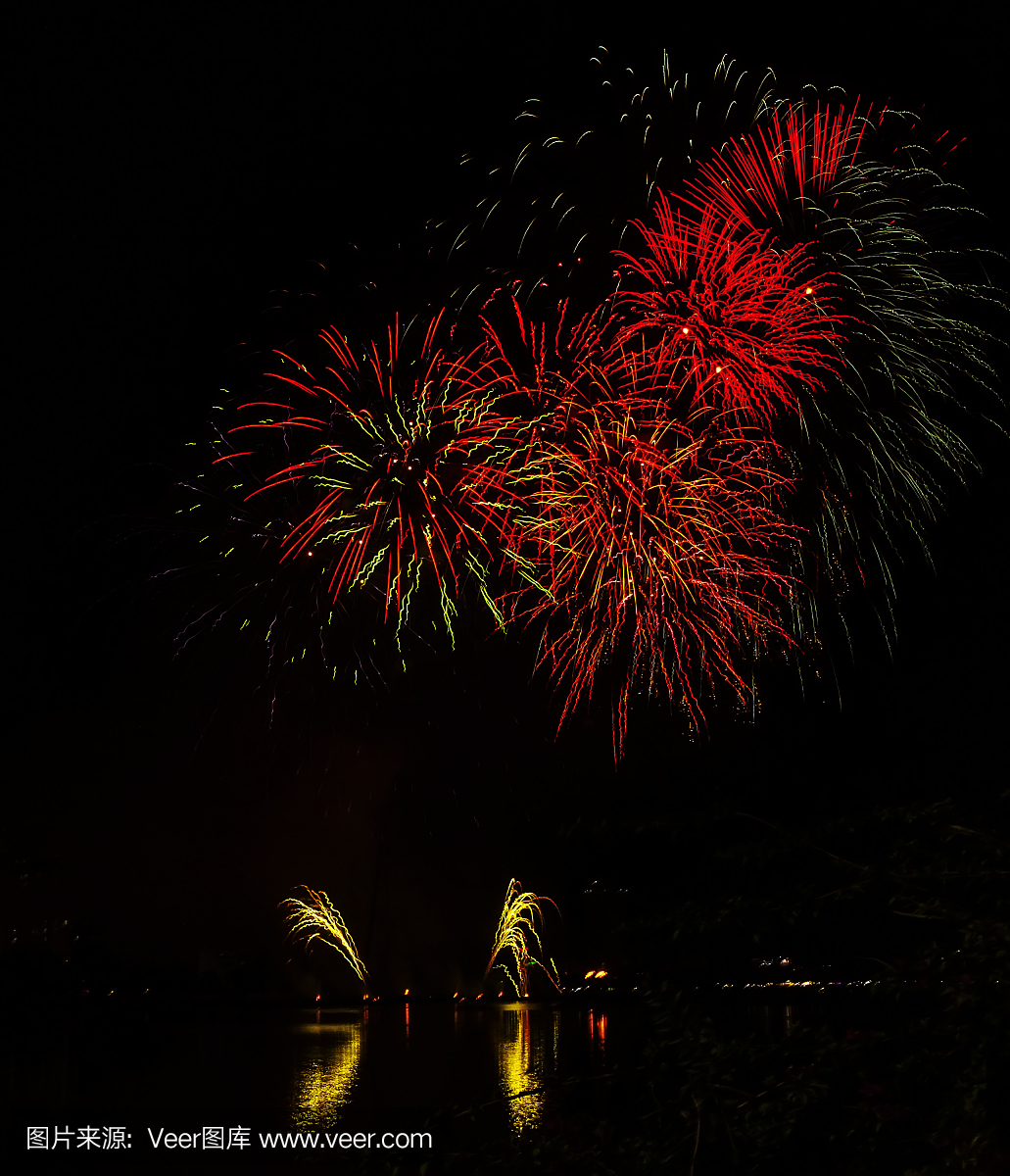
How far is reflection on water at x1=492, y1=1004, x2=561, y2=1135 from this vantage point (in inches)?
615

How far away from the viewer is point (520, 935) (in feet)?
120

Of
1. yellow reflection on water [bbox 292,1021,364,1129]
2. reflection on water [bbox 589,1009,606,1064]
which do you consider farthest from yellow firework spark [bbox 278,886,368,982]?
reflection on water [bbox 589,1009,606,1064]

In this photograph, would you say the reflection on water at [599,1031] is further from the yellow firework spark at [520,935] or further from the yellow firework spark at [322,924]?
the yellow firework spark at [322,924]

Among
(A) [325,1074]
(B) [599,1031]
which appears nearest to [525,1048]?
(B) [599,1031]

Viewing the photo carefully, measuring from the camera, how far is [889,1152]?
4.24m

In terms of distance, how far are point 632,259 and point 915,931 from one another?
8.06m

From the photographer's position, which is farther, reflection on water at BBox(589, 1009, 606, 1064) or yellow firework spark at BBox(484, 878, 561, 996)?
yellow firework spark at BBox(484, 878, 561, 996)

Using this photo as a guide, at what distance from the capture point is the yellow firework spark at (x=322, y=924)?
109 ft

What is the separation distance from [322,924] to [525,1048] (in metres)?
13.9

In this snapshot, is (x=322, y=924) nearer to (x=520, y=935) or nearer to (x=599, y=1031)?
(x=520, y=935)

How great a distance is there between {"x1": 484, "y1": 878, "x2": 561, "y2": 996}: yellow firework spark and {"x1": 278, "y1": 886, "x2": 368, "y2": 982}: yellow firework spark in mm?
4976

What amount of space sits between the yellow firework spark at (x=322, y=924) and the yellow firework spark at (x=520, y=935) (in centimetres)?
498

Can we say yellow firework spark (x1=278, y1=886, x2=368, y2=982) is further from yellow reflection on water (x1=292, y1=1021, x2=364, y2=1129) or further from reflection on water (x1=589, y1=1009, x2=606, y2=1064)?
reflection on water (x1=589, y1=1009, x2=606, y2=1064)

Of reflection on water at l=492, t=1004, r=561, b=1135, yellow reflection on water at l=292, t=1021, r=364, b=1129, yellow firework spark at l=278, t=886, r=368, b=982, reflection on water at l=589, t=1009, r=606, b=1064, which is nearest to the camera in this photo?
yellow reflection on water at l=292, t=1021, r=364, b=1129
